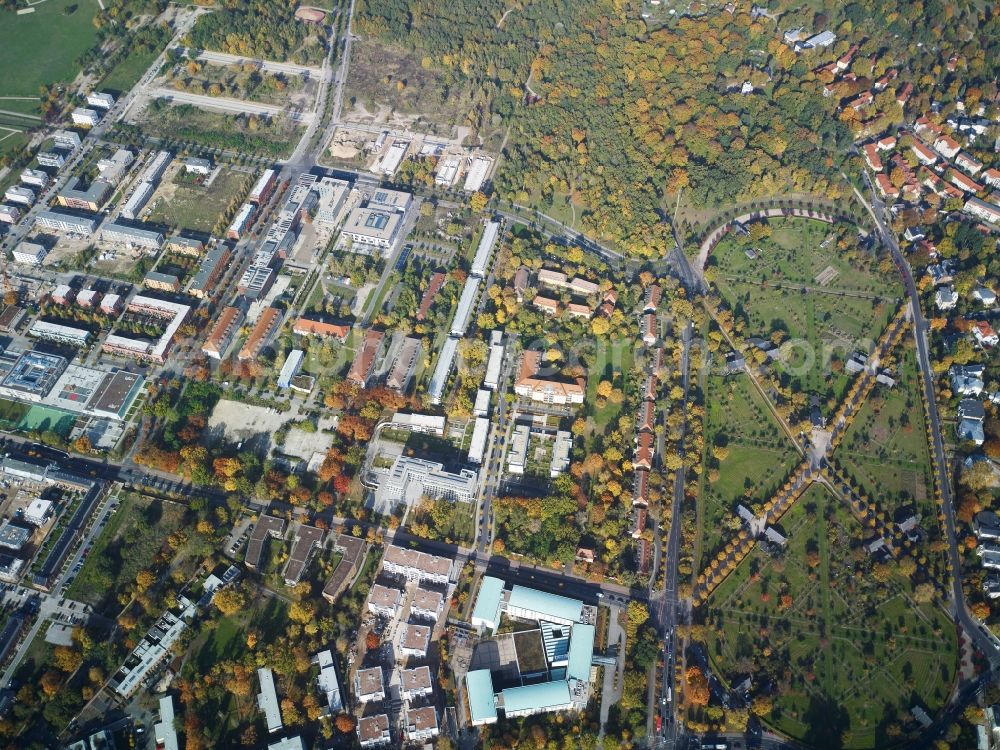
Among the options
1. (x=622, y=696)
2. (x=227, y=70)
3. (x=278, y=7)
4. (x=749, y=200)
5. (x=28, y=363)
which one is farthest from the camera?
(x=278, y=7)

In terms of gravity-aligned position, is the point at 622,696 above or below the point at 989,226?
below

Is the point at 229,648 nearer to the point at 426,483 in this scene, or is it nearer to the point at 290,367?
the point at 426,483

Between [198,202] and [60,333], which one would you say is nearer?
[60,333]

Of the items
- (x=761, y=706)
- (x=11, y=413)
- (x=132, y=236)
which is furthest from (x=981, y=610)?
(x=132, y=236)

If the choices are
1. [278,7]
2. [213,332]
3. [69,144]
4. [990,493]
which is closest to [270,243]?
[213,332]

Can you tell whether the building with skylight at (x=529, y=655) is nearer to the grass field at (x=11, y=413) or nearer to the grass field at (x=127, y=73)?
the grass field at (x=11, y=413)

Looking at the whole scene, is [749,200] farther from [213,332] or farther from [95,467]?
[95,467]

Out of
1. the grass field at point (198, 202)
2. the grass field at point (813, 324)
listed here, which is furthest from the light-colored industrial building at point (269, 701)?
the grass field at point (813, 324)
